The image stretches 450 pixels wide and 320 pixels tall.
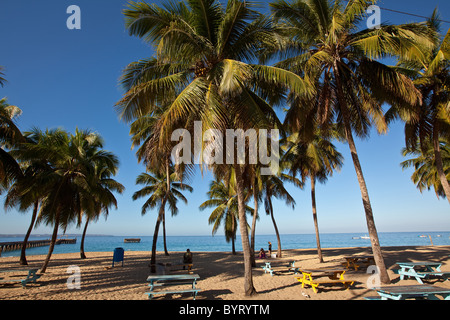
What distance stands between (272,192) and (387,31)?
516 inches

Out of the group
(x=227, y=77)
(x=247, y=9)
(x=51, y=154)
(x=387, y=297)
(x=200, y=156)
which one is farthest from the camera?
(x=51, y=154)

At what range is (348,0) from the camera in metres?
8.82

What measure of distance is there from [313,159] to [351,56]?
798 cm

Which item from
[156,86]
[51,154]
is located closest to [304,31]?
[156,86]

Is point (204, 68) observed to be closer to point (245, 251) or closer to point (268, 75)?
point (268, 75)

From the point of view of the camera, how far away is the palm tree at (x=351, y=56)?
8.00 m

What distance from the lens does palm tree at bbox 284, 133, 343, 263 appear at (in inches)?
625

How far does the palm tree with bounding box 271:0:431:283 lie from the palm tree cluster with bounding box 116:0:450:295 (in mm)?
36

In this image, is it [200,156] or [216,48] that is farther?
[216,48]

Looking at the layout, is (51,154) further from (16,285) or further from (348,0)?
(348,0)

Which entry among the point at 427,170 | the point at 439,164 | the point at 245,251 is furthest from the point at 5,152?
the point at 427,170

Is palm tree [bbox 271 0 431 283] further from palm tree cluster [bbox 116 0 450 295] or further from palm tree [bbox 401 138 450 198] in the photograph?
palm tree [bbox 401 138 450 198]

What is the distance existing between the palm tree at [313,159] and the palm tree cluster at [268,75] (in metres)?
5.15

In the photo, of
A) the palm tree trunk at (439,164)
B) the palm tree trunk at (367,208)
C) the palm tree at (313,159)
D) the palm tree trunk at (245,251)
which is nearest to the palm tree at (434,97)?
the palm tree trunk at (439,164)
